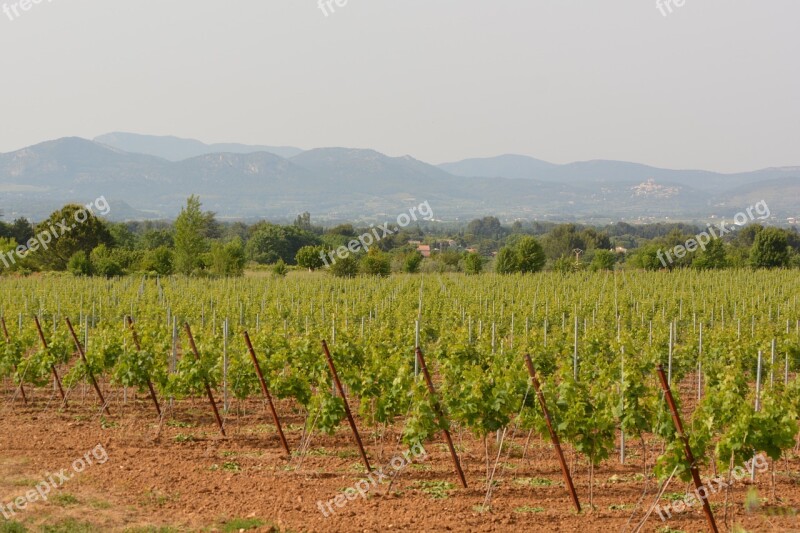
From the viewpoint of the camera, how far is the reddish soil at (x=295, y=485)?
6.94 metres

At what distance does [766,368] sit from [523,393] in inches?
206

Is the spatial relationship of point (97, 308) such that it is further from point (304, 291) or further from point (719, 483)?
point (719, 483)

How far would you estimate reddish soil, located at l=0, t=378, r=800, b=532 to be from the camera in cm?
694

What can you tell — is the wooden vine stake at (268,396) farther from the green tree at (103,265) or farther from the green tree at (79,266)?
the green tree at (79,266)

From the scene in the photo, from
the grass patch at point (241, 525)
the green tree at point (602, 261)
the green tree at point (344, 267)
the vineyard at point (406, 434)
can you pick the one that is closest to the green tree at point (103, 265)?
the green tree at point (344, 267)

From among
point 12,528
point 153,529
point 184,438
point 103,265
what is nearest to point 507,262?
point 103,265

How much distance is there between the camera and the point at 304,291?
26.5m

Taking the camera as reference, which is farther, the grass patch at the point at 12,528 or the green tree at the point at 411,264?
the green tree at the point at 411,264

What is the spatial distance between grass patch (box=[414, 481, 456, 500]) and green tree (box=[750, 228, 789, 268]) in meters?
40.9

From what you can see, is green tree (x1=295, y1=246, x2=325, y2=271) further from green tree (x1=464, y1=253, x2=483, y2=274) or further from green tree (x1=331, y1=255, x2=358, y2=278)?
green tree (x1=464, y1=253, x2=483, y2=274)

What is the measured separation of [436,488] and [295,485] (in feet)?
4.95

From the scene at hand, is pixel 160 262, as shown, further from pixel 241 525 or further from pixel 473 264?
pixel 241 525

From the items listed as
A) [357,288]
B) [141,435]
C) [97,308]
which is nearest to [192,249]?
[357,288]

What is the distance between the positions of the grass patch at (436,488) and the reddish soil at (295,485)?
21 millimetres
